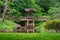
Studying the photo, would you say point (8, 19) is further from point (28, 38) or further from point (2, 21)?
point (28, 38)

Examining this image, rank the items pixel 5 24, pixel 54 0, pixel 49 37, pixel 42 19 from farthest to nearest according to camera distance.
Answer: pixel 54 0 < pixel 42 19 < pixel 5 24 < pixel 49 37

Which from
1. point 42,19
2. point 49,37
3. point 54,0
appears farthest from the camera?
point 54,0

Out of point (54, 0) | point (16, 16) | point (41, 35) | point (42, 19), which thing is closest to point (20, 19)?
point (16, 16)

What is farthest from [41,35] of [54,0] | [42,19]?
[54,0]

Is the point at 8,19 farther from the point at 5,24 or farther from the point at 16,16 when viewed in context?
the point at 5,24

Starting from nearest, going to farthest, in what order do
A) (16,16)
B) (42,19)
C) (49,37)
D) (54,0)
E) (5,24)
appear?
(49,37) → (5,24) → (16,16) → (42,19) → (54,0)

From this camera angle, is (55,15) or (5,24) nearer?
(5,24)

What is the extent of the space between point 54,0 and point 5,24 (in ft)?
55.4

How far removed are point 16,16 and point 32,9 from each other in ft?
19.1

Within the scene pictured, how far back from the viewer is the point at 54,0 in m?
46.9

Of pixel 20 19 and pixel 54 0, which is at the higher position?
pixel 54 0

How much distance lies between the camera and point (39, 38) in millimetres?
12484

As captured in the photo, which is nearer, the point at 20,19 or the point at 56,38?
the point at 56,38

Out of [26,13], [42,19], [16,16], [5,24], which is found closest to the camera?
[5,24]
